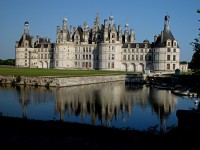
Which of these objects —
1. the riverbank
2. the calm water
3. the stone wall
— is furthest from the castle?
the riverbank

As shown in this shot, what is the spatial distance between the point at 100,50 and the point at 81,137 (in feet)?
198

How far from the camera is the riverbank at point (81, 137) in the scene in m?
8.78

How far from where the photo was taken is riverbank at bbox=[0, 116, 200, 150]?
8776 millimetres

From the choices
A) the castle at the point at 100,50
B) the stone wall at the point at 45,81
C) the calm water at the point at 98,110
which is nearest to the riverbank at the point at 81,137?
the calm water at the point at 98,110

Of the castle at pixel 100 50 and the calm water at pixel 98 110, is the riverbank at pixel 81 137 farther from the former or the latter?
the castle at pixel 100 50

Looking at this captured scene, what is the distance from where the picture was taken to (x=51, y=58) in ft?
257

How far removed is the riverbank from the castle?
5546cm

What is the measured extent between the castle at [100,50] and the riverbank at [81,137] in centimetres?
5546

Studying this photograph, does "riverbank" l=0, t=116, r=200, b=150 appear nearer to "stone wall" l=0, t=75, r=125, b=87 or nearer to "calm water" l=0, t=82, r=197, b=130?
"calm water" l=0, t=82, r=197, b=130

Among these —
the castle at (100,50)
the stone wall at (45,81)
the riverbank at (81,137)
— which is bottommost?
the riverbank at (81,137)

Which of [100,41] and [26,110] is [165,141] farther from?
[100,41]

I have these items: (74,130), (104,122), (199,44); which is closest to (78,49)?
(199,44)

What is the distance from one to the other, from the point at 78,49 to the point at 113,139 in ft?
214

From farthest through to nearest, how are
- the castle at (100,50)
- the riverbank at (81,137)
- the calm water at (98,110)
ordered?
the castle at (100,50) → the calm water at (98,110) → the riverbank at (81,137)
